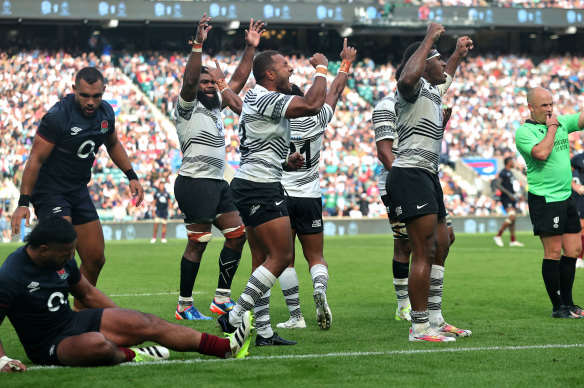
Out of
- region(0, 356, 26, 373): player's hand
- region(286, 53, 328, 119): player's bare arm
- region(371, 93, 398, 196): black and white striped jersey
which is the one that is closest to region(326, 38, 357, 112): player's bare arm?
region(371, 93, 398, 196): black and white striped jersey

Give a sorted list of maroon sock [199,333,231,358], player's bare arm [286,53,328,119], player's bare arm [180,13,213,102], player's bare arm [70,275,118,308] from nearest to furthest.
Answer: maroon sock [199,333,231,358], player's bare arm [70,275,118,308], player's bare arm [286,53,328,119], player's bare arm [180,13,213,102]

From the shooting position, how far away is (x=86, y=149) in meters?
8.49

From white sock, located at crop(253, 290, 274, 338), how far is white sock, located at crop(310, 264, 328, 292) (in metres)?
1.05

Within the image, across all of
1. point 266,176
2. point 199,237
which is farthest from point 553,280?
point 199,237

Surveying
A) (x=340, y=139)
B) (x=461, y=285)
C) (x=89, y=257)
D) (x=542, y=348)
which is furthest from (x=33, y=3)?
(x=542, y=348)

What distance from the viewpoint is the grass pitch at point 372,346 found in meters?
5.78

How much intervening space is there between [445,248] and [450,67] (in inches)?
74.3

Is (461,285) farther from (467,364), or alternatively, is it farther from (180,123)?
(467,364)

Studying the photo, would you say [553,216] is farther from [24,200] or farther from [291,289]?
[24,200]

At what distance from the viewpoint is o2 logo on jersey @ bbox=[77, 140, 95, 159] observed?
8.43 metres

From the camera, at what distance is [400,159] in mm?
7773

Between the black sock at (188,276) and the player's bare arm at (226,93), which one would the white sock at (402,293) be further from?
the player's bare arm at (226,93)

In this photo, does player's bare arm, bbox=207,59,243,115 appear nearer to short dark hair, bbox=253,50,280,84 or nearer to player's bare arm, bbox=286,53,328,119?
short dark hair, bbox=253,50,280,84

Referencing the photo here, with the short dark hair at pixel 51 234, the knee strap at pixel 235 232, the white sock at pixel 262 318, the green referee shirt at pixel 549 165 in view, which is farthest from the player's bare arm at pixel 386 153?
the short dark hair at pixel 51 234
